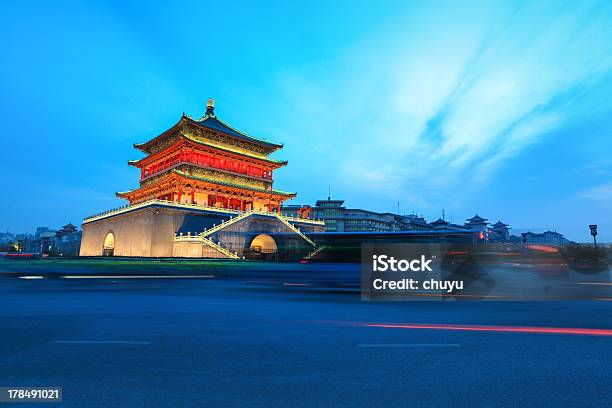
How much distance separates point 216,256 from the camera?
111 feet

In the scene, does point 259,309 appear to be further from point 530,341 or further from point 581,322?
point 581,322

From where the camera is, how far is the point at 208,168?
1773 inches

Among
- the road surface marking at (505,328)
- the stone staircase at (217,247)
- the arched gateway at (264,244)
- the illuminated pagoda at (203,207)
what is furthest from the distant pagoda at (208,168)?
the road surface marking at (505,328)

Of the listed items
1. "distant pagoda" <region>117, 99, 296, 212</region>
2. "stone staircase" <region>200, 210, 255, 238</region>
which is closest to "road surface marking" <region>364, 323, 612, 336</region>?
"stone staircase" <region>200, 210, 255, 238</region>

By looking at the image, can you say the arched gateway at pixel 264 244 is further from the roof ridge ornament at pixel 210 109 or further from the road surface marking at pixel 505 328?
the road surface marking at pixel 505 328

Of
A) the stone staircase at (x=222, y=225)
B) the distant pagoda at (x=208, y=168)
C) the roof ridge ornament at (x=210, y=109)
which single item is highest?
the roof ridge ornament at (x=210, y=109)

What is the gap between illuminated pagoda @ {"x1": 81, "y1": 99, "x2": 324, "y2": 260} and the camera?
38.0m

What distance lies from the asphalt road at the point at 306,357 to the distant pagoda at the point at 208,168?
120 ft

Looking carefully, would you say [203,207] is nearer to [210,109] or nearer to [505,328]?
[210,109]

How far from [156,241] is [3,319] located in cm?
3275

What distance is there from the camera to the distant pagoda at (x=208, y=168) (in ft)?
145

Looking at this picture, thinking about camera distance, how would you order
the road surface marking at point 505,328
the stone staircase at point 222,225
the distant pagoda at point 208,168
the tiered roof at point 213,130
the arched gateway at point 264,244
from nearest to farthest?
the road surface marking at point 505,328 → the stone staircase at point 222,225 → the arched gateway at point 264,244 → the distant pagoda at point 208,168 → the tiered roof at point 213,130

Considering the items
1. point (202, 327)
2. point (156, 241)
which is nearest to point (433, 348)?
point (202, 327)

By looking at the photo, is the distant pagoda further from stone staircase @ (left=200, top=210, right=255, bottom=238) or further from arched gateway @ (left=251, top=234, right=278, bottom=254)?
arched gateway @ (left=251, top=234, right=278, bottom=254)
